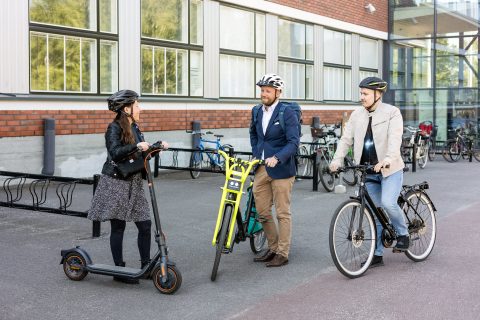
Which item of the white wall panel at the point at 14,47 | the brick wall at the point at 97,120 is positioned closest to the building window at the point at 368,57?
the brick wall at the point at 97,120

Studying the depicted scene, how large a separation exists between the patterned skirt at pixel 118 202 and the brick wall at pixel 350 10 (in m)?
15.0

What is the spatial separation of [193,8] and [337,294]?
12632 mm

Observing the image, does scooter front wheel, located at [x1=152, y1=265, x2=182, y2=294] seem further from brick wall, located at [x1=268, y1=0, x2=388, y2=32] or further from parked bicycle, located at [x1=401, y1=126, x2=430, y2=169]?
brick wall, located at [x1=268, y1=0, x2=388, y2=32]

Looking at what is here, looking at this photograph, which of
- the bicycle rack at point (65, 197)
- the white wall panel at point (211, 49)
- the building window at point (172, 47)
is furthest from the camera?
the white wall panel at point (211, 49)

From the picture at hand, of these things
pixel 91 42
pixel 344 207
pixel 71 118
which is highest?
pixel 91 42

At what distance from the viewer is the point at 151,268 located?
19.3ft

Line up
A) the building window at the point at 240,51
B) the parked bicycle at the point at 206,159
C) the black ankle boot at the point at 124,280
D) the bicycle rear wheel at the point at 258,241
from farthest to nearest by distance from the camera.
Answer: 1. the building window at the point at 240,51
2. the parked bicycle at the point at 206,159
3. the bicycle rear wheel at the point at 258,241
4. the black ankle boot at the point at 124,280

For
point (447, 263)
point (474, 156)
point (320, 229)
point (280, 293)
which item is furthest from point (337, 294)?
point (474, 156)

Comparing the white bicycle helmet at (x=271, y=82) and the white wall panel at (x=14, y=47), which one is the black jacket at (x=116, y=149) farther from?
the white wall panel at (x=14, y=47)

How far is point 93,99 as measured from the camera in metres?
14.3

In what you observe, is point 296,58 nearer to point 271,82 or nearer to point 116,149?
point 271,82

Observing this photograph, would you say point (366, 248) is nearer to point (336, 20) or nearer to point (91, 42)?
point (91, 42)

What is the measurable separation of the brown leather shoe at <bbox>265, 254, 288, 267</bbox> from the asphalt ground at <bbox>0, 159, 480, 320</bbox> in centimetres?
9

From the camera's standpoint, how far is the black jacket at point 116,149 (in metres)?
5.94
